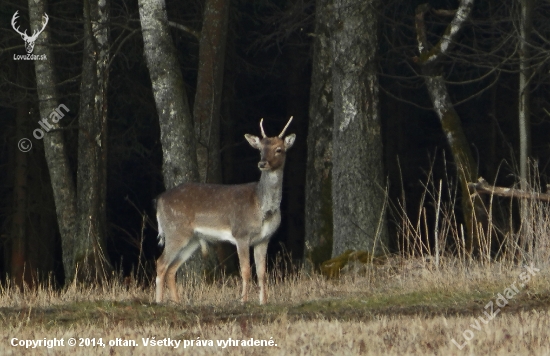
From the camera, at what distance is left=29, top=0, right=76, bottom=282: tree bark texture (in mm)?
17094

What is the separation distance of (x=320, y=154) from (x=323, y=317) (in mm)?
7937

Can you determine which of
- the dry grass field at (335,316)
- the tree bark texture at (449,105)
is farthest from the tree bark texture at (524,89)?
the dry grass field at (335,316)

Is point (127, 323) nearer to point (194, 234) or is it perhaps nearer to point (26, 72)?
point (194, 234)

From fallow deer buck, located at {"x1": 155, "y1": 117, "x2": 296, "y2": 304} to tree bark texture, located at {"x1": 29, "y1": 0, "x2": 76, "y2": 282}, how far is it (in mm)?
4882

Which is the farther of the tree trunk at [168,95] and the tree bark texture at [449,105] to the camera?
the tree trunk at [168,95]

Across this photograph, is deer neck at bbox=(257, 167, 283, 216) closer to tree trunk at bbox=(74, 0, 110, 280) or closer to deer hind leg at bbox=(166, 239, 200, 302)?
deer hind leg at bbox=(166, 239, 200, 302)

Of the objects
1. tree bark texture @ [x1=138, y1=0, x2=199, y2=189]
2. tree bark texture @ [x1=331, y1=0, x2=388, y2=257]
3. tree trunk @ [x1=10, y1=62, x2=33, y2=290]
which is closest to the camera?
tree bark texture @ [x1=331, y1=0, x2=388, y2=257]

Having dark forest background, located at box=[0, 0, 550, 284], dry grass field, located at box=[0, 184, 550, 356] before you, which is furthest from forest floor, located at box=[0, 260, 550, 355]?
dark forest background, located at box=[0, 0, 550, 284]

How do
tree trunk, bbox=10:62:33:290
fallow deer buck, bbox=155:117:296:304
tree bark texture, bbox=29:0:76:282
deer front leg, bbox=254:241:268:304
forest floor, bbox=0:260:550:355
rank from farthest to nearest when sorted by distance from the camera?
tree trunk, bbox=10:62:33:290, tree bark texture, bbox=29:0:76:282, fallow deer buck, bbox=155:117:296:304, deer front leg, bbox=254:241:268:304, forest floor, bbox=0:260:550:355

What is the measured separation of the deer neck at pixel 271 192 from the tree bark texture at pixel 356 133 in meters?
2.25

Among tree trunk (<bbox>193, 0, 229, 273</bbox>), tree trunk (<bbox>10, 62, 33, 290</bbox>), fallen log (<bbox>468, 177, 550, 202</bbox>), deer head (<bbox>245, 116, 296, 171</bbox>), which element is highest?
tree trunk (<bbox>193, 0, 229, 273</bbox>)

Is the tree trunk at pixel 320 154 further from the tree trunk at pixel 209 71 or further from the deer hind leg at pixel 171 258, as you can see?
the deer hind leg at pixel 171 258

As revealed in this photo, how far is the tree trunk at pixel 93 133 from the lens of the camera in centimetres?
1625

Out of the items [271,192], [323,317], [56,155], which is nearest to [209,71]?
[56,155]
